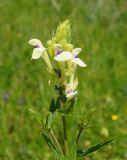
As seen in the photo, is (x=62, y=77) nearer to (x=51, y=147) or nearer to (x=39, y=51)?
(x=39, y=51)

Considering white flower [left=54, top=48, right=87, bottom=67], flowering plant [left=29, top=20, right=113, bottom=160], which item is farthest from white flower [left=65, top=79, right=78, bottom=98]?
white flower [left=54, top=48, right=87, bottom=67]

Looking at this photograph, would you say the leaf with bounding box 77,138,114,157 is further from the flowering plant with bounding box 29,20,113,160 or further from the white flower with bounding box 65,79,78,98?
the white flower with bounding box 65,79,78,98

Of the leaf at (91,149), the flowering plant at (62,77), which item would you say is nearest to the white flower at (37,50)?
the flowering plant at (62,77)

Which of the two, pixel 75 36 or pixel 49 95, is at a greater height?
pixel 75 36

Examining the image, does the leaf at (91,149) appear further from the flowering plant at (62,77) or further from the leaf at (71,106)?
the leaf at (71,106)

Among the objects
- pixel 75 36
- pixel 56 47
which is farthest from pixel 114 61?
pixel 56 47

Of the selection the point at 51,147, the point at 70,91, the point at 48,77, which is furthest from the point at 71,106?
the point at 48,77

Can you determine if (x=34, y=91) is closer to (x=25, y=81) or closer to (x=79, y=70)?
(x=25, y=81)

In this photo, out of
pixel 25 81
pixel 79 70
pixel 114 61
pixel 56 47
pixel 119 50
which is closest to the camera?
pixel 56 47
